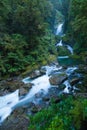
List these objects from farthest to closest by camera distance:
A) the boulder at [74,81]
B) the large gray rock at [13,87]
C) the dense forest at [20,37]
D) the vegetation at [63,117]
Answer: the dense forest at [20,37] < the boulder at [74,81] < the large gray rock at [13,87] < the vegetation at [63,117]

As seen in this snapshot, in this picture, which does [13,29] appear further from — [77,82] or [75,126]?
[75,126]

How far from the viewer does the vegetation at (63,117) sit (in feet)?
15.8

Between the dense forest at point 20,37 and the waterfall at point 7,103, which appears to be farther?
the dense forest at point 20,37

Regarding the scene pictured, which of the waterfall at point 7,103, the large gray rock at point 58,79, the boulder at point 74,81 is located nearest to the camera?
the waterfall at point 7,103

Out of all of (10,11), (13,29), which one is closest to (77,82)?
(13,29)

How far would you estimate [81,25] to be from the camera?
14.0 meters

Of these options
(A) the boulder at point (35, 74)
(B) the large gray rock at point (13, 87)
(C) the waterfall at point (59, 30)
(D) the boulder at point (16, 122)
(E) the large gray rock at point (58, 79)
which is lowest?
(D) the boulder at point (16, 122)

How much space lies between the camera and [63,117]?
5082mm

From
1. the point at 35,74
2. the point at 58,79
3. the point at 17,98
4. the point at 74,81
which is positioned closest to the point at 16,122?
the point at 17,98

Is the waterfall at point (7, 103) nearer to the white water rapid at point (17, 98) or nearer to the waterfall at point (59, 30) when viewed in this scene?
the white water rapid at point (17, 98)

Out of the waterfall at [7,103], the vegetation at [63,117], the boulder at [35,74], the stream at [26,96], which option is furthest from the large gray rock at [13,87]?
the vegetation at [63,117]

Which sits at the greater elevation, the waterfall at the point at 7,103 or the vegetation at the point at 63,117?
the vegetation at the point at 63,117

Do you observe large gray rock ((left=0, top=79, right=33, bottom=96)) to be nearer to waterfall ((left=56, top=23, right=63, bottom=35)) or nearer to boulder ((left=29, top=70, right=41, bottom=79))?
boulder ((left=29, top=70, right=41, bottom=79))

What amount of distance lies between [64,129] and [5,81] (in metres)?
11.0
